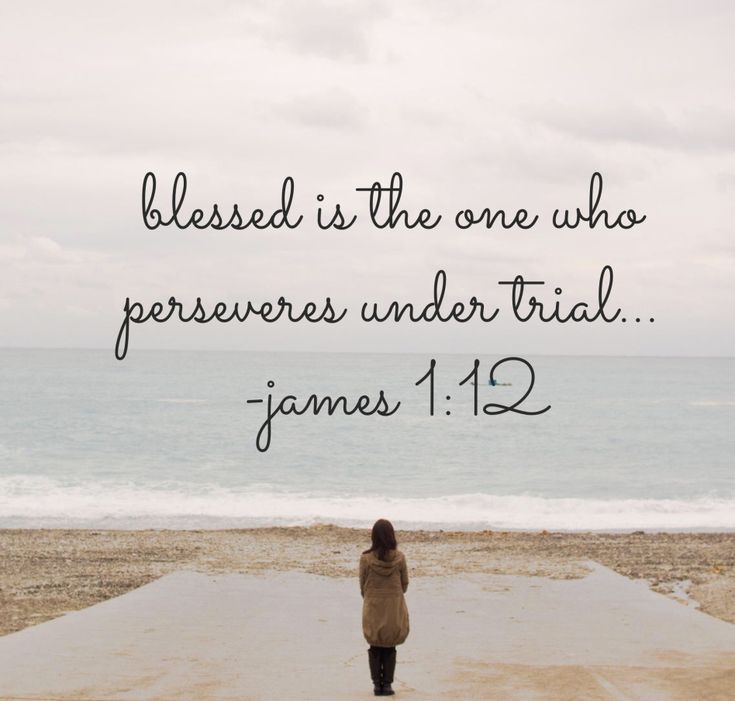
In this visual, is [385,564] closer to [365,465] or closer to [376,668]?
[376,668]

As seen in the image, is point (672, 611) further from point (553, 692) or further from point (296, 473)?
point (296, 473)

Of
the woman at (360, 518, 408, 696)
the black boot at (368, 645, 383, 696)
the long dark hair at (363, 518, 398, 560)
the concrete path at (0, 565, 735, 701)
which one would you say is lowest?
the concrete path at (0, 565, 735, 701)

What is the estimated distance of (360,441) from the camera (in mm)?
48688

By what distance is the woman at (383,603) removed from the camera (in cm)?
729

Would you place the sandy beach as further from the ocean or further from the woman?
the ocean

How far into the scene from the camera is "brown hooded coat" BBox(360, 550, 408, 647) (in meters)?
7.29

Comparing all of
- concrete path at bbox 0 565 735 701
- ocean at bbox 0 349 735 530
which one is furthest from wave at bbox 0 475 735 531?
concrete path at bbox 0 565 735 701

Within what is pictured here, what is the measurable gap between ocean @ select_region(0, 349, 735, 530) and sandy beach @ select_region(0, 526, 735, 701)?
7.93 metres

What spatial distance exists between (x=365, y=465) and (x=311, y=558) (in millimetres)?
24201

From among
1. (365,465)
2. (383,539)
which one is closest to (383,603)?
(383,539)

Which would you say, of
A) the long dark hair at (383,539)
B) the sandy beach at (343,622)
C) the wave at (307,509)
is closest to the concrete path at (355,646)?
the sandy beach at (343,622)

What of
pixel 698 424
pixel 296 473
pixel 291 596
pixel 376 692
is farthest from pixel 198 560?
pixel 698 424

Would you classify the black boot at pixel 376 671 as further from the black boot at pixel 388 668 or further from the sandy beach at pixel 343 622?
the sandy beach at pixel 343 622

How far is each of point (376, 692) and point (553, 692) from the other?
49.3 inches
